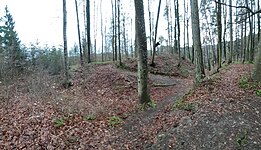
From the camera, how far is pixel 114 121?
8.96 metres

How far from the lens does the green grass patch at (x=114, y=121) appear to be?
8.67m

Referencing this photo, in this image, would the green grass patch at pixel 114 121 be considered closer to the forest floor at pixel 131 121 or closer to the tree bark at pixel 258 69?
the forest floor at pixel 131 121

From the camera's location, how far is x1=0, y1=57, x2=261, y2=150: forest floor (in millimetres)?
6473

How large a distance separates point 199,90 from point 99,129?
4326 millimetres

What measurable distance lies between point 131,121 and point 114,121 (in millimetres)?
611

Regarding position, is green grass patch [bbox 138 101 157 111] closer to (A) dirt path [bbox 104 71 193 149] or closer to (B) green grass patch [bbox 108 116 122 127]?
(A) dirt path [bbox 104 71 193 149]

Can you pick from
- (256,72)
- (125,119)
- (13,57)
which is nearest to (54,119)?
(125,119)

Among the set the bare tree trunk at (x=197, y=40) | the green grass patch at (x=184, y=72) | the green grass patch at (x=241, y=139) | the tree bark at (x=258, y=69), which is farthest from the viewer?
the green grass patch at (x=184, y=72)

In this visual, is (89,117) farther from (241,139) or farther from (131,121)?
(241,139)

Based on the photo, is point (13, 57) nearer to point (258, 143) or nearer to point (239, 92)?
point (239, 92)

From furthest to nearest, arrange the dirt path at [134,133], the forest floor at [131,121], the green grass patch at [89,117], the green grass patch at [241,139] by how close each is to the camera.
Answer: the green grass patch at [89,117], the dirt path at [134,133], the forest floor at [131,121], the green grass patch at [241,139]

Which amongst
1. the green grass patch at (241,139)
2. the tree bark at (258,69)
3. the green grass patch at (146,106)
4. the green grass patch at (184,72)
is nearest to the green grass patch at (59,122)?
the green grass patch at (146,106)

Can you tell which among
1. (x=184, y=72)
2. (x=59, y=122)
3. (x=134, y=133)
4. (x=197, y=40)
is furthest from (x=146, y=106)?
(x=184, y=72)

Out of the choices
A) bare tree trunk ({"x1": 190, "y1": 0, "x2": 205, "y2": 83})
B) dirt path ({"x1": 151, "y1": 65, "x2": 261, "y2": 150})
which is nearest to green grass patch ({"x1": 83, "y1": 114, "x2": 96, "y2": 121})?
dirt path ({"x1": 151, "y1": 65, "x2": 261, "y2": 150})
